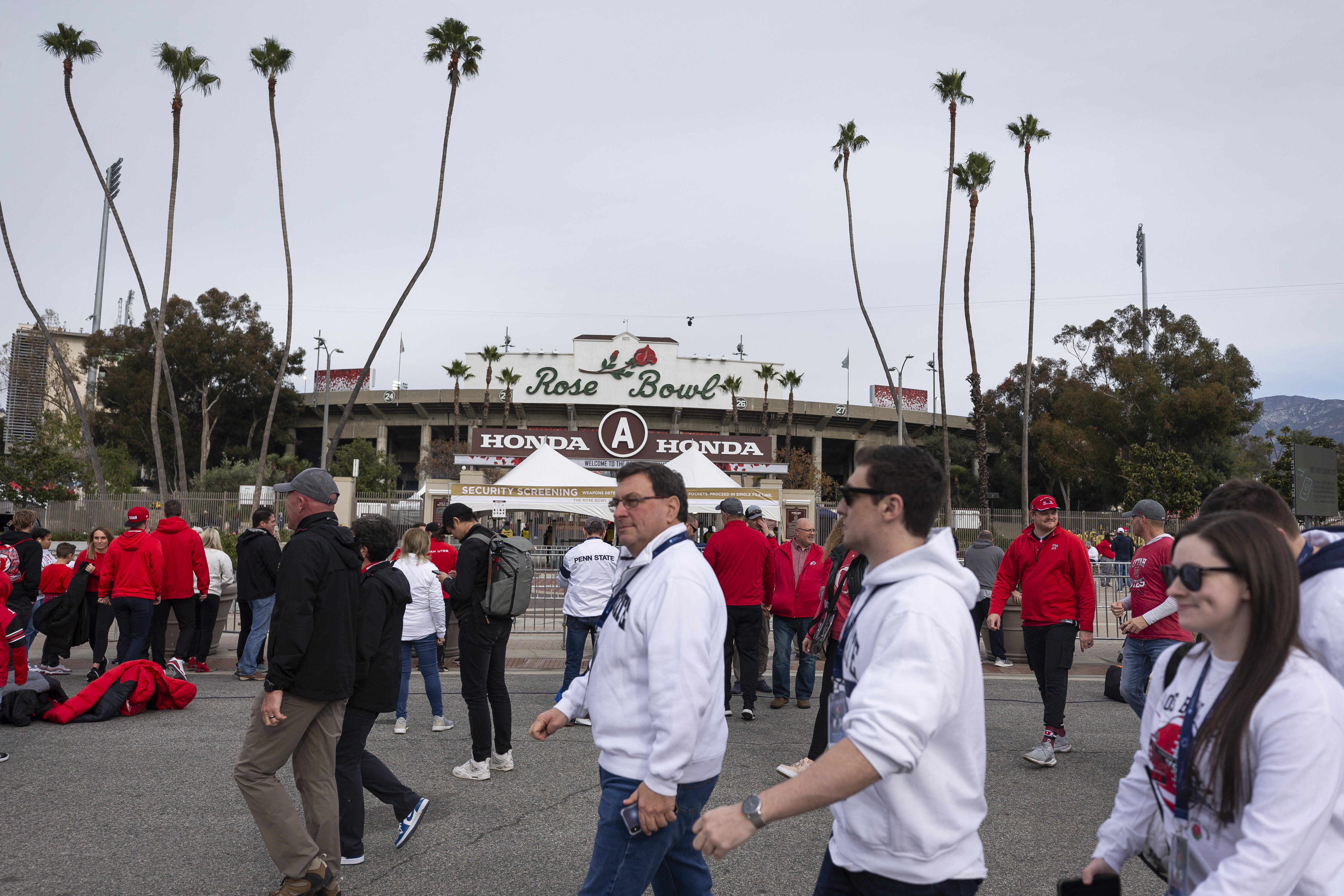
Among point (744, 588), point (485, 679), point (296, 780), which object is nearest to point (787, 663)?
point (744, 588)

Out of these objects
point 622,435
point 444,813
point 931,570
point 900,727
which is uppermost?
point 622,435

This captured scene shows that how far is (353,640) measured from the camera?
4129mm

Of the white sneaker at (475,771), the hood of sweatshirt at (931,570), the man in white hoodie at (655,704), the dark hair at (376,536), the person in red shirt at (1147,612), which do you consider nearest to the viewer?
the hood of sweatshirt at (931,570)

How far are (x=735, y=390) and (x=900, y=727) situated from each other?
176 ft

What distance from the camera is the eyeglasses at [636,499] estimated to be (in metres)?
3.00

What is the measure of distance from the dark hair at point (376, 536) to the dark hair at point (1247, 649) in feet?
12.7

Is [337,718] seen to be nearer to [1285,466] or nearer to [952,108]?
[952,108]

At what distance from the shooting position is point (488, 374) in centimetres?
5197

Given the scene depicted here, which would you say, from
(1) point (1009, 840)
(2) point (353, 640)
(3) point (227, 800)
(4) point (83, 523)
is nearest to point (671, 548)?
(2) point (353, 640)

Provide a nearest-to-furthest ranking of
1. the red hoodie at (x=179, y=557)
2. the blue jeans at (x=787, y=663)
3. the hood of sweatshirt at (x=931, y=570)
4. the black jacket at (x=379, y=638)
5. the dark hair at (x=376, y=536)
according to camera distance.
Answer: the hood of sweatshirt at (x=931, y=570)
the black jacket at (x=379, y=638)
the dark hair at (x=376, y=536)
the blue jeans at (x=787, y=663)
the red hoodie at (x=179, y=557)

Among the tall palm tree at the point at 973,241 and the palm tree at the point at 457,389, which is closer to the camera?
the tall palm tree at the point at 973,241

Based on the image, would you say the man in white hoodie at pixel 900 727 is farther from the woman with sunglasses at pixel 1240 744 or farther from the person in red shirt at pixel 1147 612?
the person in red shirt at pixel 1147 612

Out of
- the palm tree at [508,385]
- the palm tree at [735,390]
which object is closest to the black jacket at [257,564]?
the palm tree at [508,385]

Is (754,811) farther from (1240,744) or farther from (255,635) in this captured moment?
(255,635)
